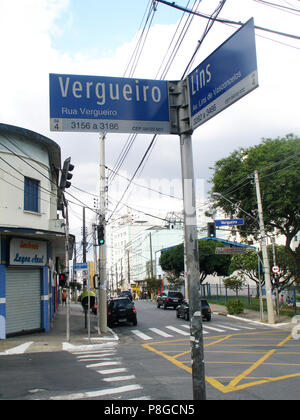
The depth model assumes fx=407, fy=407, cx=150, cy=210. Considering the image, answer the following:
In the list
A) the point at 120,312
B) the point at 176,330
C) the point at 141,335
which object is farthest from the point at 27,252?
the point at 176,330

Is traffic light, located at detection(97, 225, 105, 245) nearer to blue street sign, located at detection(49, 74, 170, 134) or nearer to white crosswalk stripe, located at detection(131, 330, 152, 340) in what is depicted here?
white crosswalk stripe, located at detection(131, 330, 152, 340)

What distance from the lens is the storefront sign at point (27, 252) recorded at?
1984 centimetres

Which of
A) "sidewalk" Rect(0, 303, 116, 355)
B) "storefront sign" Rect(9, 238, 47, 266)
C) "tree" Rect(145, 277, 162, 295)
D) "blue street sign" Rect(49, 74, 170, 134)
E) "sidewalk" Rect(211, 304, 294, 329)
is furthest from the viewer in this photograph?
"tree" Rect(145, 277, 162, 295)

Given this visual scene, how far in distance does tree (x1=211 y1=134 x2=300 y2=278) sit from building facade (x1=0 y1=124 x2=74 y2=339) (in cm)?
1204

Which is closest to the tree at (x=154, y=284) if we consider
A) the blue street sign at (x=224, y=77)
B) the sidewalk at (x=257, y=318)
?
the sidewalk at (x=257, y=318)

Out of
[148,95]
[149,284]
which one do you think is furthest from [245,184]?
[149,284]

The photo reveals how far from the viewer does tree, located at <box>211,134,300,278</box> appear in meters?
27.4

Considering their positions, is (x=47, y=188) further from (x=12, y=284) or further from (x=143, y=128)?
(x=143, y=128)

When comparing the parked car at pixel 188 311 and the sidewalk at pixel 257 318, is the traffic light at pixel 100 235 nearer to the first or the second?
the parked car at pixel 188 311

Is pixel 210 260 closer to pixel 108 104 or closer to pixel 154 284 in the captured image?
pixel 154 284

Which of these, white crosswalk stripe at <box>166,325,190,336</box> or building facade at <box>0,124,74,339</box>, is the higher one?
building facade at <box>0,124,74,339</box>

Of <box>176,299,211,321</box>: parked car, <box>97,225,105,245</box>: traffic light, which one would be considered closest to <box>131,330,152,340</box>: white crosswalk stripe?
<box>176,299,211,321</box>: parked car

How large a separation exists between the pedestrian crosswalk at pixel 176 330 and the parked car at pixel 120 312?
95.0 inches
